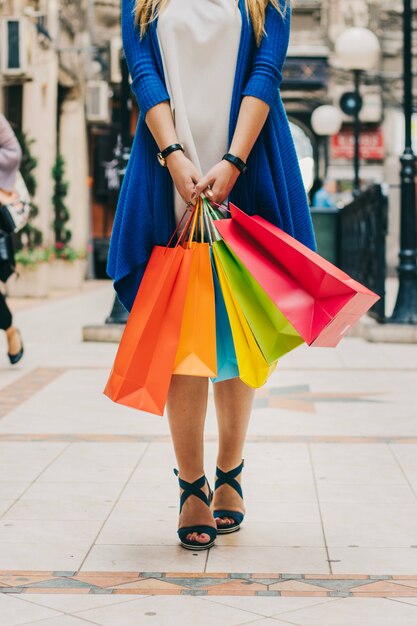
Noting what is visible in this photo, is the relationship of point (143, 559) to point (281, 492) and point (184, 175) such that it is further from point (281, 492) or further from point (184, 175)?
point (184, 175)

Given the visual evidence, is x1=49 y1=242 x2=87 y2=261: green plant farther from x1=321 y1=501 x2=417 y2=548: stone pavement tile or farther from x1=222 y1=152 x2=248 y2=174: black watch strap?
x1=222 y1=152 x2=248 y2=174: black watch strap

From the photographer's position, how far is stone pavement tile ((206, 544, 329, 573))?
148 inches

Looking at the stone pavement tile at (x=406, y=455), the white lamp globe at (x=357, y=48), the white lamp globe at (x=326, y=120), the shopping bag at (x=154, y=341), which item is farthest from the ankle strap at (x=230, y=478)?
the white lamp globe at (x=326, y=120)

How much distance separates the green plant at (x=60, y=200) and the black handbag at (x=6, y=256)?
531 inches

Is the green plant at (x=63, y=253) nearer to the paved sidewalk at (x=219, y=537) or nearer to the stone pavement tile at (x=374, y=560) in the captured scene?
the paved sidewalk at (x=219, y=537)

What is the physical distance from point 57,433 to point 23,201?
8.90 feet

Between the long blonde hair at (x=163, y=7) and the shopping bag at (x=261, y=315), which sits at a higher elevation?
the long blonde hair at (x=163, y=7)

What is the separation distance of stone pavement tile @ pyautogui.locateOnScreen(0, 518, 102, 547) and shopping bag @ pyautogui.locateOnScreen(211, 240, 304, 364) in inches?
36.5

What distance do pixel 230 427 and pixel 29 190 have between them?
15.5 m

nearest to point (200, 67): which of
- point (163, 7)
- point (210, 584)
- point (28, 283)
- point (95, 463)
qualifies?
point (163, 7)

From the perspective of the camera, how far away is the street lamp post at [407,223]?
11602 millimetres

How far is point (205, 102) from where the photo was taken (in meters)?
3.96

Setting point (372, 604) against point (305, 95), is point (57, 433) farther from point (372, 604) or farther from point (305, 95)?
point (305, 95)

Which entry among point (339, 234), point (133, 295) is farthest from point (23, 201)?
point (339, 234)
